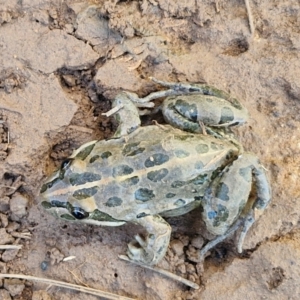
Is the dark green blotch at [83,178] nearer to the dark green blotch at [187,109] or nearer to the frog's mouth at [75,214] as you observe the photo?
the frog's mouth at [75,214]

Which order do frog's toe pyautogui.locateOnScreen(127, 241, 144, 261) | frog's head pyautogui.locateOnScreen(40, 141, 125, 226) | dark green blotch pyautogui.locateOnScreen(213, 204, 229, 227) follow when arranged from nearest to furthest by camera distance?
frog's head pyautogui.locateOnScreen(40, 141, 125, 226) → dark green blotch pyautogui.locateOnScreen(213, 204, 229, 227) → frog's toe pyautogui.locateOnScreen(127, 241, 144, 261)

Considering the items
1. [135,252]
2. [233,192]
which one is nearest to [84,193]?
[135,252]

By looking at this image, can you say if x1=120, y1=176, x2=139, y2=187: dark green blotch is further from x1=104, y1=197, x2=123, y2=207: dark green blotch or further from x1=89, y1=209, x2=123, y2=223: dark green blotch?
x1=89, y1=209, x2=123, y2=223: dark green blotch

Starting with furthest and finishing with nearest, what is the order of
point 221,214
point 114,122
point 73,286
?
1. point 114,122
2. point 73,286
3. point 221,214

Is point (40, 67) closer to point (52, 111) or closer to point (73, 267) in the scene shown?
point (52, 111)

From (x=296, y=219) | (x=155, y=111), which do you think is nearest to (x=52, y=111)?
(x=155, y=111)

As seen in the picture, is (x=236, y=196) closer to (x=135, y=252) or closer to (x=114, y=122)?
(x=135, y=252)

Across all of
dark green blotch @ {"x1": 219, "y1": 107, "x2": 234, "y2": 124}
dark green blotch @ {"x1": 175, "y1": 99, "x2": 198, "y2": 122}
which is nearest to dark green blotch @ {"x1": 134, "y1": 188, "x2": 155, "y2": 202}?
dark green blotch @ {"x1": 175, "y1": 99, "x2": 198, "y2": 122}
